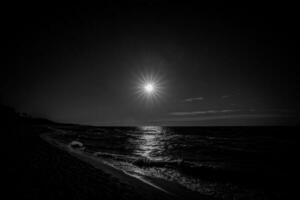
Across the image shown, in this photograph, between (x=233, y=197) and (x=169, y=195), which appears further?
(x=233, y=197)

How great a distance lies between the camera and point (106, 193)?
18.8 feet

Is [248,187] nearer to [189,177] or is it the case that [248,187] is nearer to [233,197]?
[233,197]

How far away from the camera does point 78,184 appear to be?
617 centimetres

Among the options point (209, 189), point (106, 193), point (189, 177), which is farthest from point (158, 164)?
point (106, 193)

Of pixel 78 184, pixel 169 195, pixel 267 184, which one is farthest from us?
pixel 267 184

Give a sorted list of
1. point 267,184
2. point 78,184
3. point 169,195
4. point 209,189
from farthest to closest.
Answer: point 267,184
point 209,189
point 169,195
point 78,184

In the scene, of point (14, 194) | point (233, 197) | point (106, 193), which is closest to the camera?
point (14, 194)

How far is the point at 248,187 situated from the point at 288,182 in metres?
3.50

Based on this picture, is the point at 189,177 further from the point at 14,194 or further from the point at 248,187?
the point at 14,194

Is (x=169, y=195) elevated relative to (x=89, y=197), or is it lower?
lower

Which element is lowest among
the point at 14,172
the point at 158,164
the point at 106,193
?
the point at 158,164

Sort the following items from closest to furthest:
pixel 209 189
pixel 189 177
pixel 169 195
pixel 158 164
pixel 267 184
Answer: pixel 169 195 → pixel 209 189 → pixel 267 184 → pixel 189 177 → pixel 158 164

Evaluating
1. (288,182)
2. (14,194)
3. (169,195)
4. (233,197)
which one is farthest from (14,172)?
(288,182)

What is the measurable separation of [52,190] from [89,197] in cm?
128
